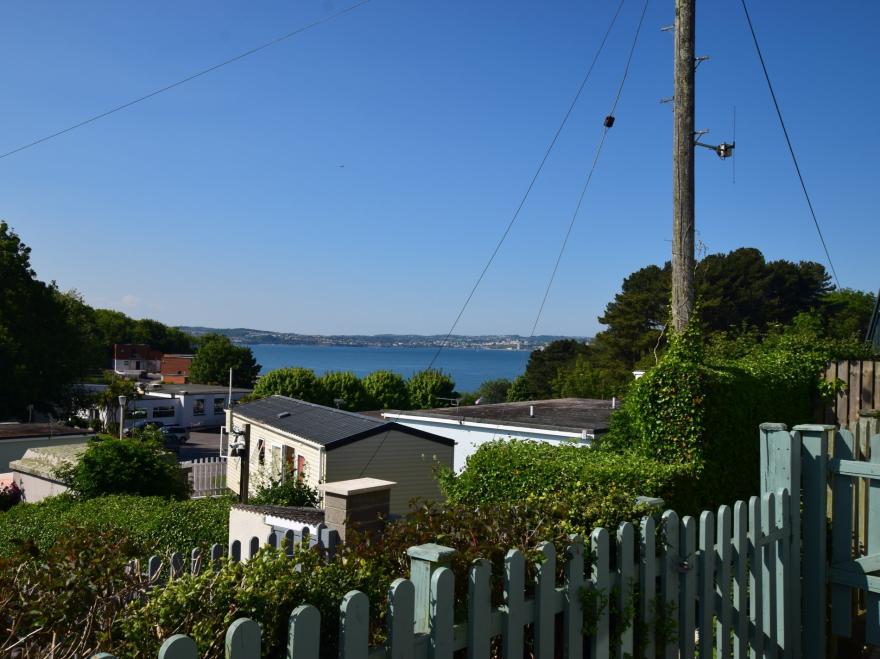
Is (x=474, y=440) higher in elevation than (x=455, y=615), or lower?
lower

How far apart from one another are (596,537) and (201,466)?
81.5 feet

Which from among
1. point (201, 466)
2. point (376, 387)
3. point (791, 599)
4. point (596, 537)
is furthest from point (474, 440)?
point (376, 387)

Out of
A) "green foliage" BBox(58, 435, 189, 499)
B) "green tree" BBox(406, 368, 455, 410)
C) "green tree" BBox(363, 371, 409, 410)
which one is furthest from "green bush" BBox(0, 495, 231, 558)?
"green tree" BBox(406, 368, 455, 410)

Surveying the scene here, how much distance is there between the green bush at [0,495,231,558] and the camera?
373 inches

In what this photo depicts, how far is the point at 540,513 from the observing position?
12.2 ft

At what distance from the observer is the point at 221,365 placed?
8312cm

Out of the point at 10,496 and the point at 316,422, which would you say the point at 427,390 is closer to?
the point at 316,422

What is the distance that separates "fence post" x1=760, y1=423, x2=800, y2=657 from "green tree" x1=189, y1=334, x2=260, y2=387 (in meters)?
81.4

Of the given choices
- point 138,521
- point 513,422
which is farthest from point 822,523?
point 513,422

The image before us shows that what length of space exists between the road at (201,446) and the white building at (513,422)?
2445 cm

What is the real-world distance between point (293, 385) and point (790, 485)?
43420 millimetres

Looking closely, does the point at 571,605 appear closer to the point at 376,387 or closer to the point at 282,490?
the point at 282,490

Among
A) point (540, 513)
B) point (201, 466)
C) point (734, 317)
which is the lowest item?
point (201, 466)

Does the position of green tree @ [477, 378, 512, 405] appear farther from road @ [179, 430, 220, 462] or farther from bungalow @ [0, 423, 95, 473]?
bungalow @ [0, 423, 95, 473]
